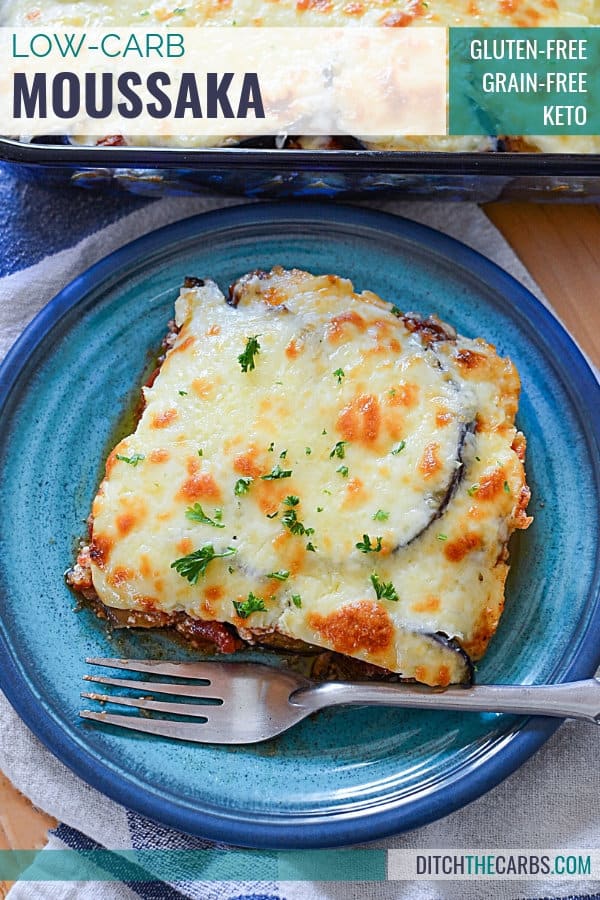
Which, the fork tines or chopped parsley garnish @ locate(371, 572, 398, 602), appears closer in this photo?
chopped parsley garnish @ locate(371, 572, 398, 602)

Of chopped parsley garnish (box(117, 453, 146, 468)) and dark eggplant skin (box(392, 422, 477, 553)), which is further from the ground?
chopped parsley garnish (box(117, 453, 146, 468))

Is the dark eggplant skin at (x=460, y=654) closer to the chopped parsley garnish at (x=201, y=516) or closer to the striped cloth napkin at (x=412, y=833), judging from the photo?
the striped cloth napkin at (x=412, y=833)

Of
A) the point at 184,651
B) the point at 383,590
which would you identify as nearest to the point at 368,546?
the point at 383,590

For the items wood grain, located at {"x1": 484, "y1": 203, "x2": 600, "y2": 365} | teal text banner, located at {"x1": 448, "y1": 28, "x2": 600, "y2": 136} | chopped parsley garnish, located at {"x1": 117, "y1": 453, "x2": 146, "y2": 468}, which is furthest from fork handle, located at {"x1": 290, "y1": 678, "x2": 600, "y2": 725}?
teal text banner, located at {"x1": 448, "y1": 28, "x2": 600, "y2": 136}

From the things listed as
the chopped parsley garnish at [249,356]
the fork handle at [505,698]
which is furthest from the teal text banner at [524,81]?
the fork handle at [505,698]

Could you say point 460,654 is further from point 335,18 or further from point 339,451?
point 335,18

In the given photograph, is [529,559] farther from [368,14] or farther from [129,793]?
[368,14]

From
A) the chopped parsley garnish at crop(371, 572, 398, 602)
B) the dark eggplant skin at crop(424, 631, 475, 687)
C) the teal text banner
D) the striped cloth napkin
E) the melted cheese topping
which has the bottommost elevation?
the striped cloth napkin

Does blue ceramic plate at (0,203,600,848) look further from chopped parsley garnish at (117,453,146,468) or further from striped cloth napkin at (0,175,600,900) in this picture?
chopped parsley garnish at (117,453,146,468)

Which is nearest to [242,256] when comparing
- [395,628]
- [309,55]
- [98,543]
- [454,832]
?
[309,55]
